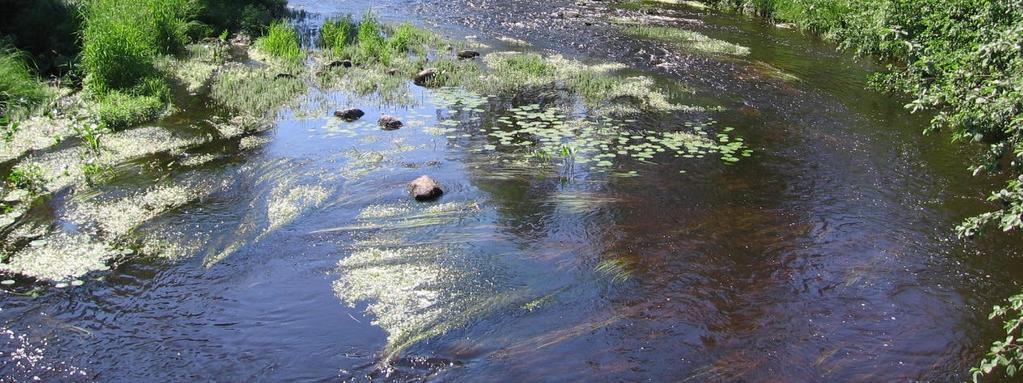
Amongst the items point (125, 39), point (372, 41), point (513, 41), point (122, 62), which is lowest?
point (513, 41)

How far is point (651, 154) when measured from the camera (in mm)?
10664

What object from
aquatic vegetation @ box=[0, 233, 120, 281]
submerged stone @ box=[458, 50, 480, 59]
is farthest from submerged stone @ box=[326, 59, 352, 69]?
aquatic vegetation @ box=[0, 233, 120, 281]

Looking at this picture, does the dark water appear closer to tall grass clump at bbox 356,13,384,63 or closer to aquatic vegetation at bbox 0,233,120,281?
aquatic vegetation at bbox 0,233,120,281

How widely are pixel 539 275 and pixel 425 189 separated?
87.3 inches

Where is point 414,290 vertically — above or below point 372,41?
below

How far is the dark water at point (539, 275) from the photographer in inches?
232

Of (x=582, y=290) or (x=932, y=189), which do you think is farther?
(x=932, y=189)

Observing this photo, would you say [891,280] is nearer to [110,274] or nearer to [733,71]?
[110,274]

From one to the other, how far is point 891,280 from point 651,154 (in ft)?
13.1

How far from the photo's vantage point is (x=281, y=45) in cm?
1628

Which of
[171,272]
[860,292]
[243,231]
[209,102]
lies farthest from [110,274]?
[860,292]

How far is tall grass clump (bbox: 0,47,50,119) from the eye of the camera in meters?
11.0

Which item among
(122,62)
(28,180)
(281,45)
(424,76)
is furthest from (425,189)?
(281,45)

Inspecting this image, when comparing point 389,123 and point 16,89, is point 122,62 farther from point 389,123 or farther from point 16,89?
point 389,123
